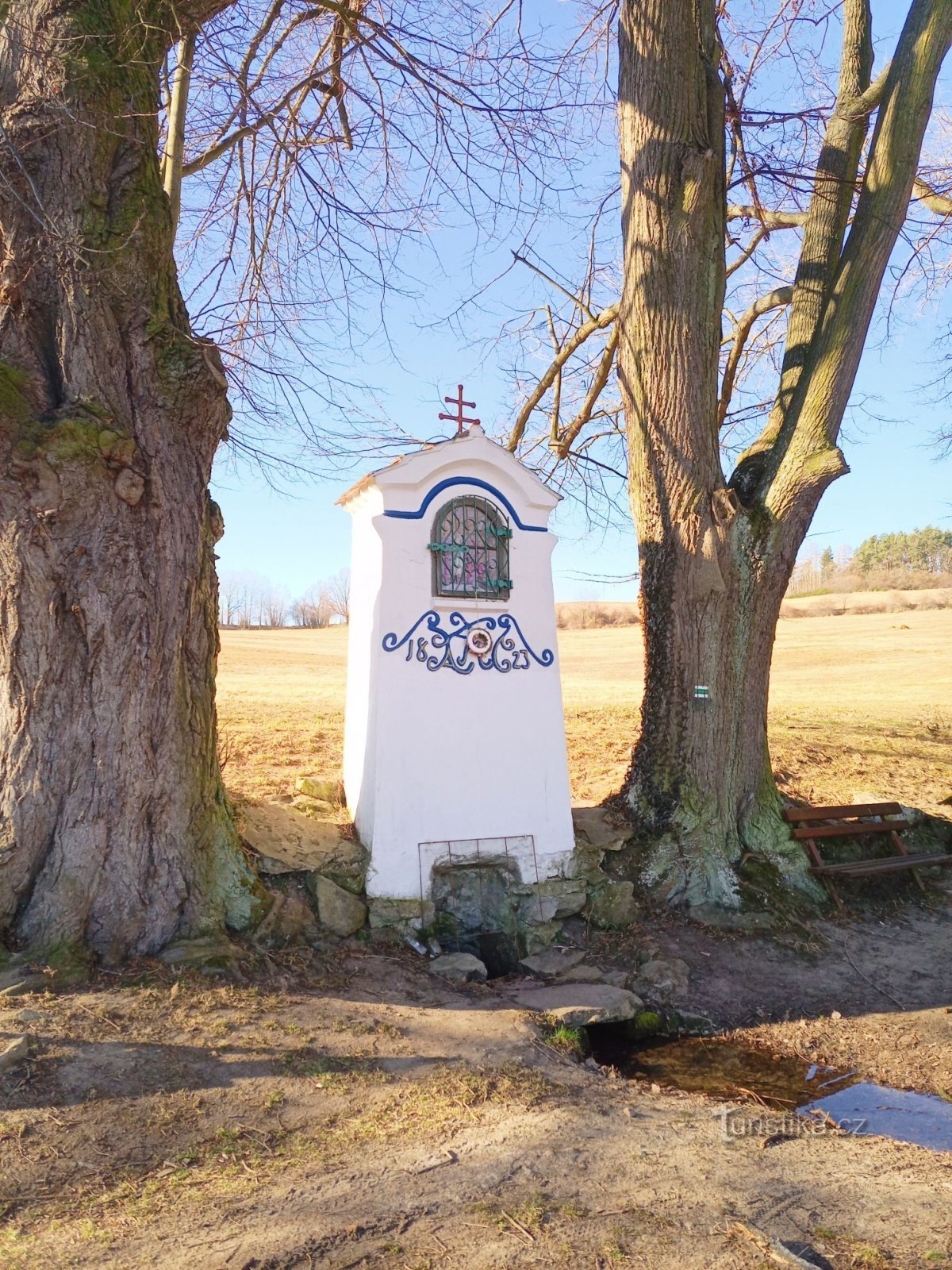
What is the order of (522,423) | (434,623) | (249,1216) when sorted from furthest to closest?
(522,423), (434,623), (249,1216)

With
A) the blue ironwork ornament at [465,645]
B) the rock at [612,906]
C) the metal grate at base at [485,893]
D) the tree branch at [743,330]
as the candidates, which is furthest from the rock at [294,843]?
the tree branch at [743,330]

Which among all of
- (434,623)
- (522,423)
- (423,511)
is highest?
(522,423)

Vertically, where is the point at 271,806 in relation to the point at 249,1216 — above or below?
above

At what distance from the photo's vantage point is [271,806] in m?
7.23

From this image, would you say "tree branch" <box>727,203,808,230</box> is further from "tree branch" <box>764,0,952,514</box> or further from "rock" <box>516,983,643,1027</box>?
"rock" <box>516,983,643,1027</box>

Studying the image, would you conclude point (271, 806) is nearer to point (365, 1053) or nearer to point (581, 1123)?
point (365, 1053)

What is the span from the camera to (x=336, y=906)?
21.5 ft

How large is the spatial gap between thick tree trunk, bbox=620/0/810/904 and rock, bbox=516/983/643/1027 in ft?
6.18

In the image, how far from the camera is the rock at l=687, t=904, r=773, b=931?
739 cm

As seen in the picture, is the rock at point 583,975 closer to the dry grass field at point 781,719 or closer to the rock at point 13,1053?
the dry grass field at point 781,719

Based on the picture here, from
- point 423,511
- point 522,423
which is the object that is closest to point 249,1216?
point 423,511

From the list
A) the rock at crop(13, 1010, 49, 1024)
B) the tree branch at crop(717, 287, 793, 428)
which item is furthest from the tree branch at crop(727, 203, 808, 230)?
the rock at crop(13, 1010, 49, 1024)

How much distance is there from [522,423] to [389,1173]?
7922 mm

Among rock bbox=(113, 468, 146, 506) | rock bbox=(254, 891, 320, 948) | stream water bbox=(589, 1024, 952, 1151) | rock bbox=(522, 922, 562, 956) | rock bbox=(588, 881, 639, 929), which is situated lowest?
stream water bbox=(589, 1024, 952, 1151)
